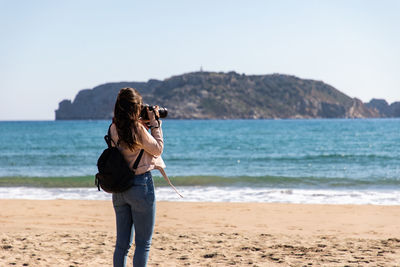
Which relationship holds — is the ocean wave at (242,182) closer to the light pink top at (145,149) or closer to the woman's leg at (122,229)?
the woman's leg at (122,229)

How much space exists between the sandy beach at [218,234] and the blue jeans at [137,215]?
79.4 inches

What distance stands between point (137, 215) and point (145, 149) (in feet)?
1.70

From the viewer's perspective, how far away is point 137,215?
150 inches

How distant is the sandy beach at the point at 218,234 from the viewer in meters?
6.09

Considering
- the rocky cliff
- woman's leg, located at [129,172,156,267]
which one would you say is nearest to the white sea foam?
woman's leg, located at [129,172,156,267]

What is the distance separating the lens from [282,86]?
194 meters

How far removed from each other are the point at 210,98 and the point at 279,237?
182m

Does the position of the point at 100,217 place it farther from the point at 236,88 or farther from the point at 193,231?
the point at 236,88

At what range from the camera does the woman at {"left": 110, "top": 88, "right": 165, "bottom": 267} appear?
368cm

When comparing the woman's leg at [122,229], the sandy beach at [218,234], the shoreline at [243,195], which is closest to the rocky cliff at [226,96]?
the shoreline at [243,195]

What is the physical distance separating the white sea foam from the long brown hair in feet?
29.1

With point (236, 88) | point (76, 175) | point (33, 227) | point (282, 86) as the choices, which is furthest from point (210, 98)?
point (33, 227)

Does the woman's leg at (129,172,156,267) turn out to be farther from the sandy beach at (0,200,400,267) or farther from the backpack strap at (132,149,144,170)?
the sandy beach at (0,200,400,267)

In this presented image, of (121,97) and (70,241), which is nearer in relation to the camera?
(121,97)
